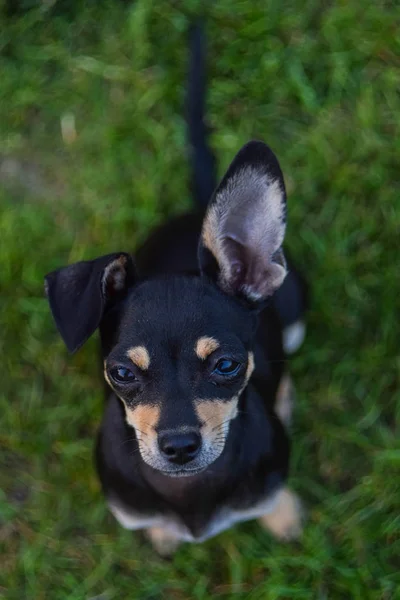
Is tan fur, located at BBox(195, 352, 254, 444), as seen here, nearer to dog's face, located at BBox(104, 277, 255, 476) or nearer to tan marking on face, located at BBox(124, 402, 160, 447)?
dog's face, located at BBox(104, 277, 255, 476)

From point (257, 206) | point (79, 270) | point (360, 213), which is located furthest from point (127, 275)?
point (360, 213)

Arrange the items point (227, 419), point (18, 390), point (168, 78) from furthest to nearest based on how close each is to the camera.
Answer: point (168, 78), point (18, 390), point (227, 419)

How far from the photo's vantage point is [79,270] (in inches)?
101

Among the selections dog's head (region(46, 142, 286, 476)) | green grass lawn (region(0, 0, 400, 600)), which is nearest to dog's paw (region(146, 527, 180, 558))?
green grass lawn (region(0, 0, 400, 600))

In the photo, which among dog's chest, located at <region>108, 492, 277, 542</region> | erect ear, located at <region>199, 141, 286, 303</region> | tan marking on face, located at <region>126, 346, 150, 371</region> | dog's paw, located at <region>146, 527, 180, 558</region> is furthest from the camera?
dog's paw, located at <region>146, 527, 180, 558</region>

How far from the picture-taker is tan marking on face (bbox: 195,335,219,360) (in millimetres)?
2588

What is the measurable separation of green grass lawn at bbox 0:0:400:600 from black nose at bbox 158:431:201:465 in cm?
128

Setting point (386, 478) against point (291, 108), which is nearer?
point (386, 478)

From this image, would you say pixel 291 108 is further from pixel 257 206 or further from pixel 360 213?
pixel 257 206

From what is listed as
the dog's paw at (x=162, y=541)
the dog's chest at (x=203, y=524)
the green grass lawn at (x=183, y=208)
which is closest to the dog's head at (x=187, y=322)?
the dog's chest at (x=203, y=524)

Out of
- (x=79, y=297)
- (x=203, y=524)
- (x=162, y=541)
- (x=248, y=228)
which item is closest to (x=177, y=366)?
(x=79, y=297)

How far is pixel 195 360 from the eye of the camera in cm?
261

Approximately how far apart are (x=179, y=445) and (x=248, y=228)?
76cm

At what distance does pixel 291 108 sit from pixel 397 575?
254 cm
